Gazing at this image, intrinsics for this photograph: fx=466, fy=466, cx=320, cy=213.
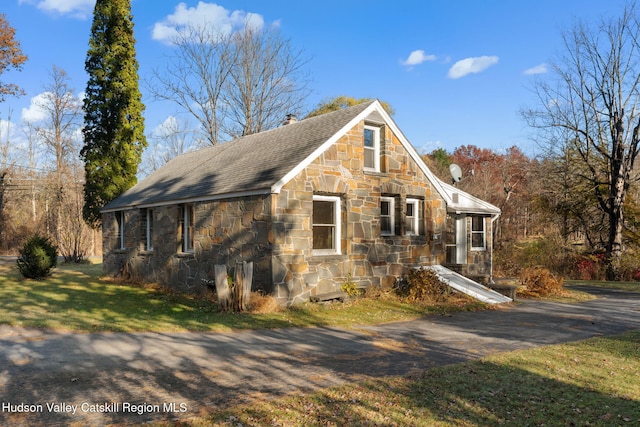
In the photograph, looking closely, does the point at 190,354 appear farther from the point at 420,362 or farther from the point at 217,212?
the point at 217,212

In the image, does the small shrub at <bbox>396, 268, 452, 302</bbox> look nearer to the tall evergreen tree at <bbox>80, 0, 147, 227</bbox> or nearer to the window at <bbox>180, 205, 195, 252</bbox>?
the window at <bbox>180, 205, 195, 252</bbox>

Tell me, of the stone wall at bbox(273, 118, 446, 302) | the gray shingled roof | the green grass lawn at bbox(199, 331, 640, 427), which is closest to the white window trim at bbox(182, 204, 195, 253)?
the gray shingled roof

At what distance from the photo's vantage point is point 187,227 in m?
16.3

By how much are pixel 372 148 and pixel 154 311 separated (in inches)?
328

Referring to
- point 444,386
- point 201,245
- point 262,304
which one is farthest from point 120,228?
point 444,386

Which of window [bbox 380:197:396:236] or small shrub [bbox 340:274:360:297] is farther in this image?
window [bbox 380:197:396:236]

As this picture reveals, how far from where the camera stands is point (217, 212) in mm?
14336

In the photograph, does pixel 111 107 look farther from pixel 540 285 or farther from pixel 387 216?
pixel 540 285

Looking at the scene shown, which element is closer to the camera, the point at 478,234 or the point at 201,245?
the point at 201,245

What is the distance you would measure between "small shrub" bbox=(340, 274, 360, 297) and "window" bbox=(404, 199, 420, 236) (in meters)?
3.40

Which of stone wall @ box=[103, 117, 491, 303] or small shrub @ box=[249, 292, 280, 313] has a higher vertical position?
stone wall @ box=[103, 117, 491, 303]

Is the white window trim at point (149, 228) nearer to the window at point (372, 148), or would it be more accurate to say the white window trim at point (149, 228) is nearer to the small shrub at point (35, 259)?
the small shrub at point (35, 259)

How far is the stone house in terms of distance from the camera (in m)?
12.7

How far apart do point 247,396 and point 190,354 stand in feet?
7.94
